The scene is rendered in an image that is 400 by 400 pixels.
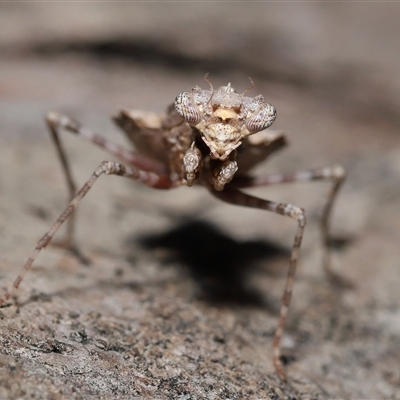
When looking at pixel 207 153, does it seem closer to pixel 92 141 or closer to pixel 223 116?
pixel 223 116

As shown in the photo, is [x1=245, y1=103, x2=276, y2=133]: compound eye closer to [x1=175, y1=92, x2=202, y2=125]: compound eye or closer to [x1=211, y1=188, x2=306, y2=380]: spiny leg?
[x1=175, y1=92, x2=202, y2=125]: compound eye

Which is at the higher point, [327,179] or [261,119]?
[327,179]

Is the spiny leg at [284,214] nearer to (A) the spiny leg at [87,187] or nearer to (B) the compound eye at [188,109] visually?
(A) the spiny leg at [87,187]

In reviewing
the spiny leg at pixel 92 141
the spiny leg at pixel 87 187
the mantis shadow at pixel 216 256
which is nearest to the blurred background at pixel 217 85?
the mantis shadow at pixel 216 256

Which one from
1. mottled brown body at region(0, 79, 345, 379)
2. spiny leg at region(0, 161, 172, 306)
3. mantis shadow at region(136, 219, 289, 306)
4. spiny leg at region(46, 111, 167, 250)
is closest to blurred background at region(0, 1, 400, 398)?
mantis shadow at region(136, 219, 289, 306)

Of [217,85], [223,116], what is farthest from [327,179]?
[217,85]

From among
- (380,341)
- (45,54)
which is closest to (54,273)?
(380,341)
